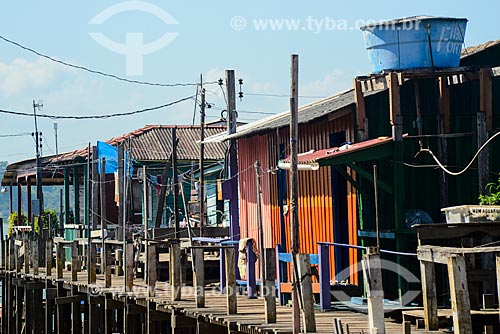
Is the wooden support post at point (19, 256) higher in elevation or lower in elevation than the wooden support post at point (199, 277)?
higher

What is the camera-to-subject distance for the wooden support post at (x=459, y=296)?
10.6m

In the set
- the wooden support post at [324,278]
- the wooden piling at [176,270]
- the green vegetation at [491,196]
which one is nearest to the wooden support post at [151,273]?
the wooden piling at [176,270]

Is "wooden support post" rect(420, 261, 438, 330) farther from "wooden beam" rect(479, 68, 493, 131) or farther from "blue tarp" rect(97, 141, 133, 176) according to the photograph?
"blue tarp" rect(97, 141, 133, 176)

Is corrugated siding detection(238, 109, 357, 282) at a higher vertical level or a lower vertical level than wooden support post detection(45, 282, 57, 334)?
higher

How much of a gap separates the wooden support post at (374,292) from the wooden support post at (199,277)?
6.01 meters

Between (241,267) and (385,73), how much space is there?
5.75 meters

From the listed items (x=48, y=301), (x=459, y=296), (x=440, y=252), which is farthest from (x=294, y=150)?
(x=48, y=301)

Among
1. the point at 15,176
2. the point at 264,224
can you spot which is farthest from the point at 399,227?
the point at 15,176

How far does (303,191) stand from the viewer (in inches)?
827

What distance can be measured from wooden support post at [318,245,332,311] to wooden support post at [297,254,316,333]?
2260 mm

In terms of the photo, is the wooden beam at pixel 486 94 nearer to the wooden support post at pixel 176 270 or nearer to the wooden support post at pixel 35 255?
the wooden support post at pixel 176 270

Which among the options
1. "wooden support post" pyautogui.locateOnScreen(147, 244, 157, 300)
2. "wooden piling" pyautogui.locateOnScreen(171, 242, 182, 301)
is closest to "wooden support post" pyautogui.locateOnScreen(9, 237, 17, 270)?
"wooden support post" pyautogui.locateOnScreen(147, 244, 157, 300)

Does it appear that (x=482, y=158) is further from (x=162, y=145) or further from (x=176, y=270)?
(x=162, y=145)

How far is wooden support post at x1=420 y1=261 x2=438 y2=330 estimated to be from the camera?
12516 millimetres
